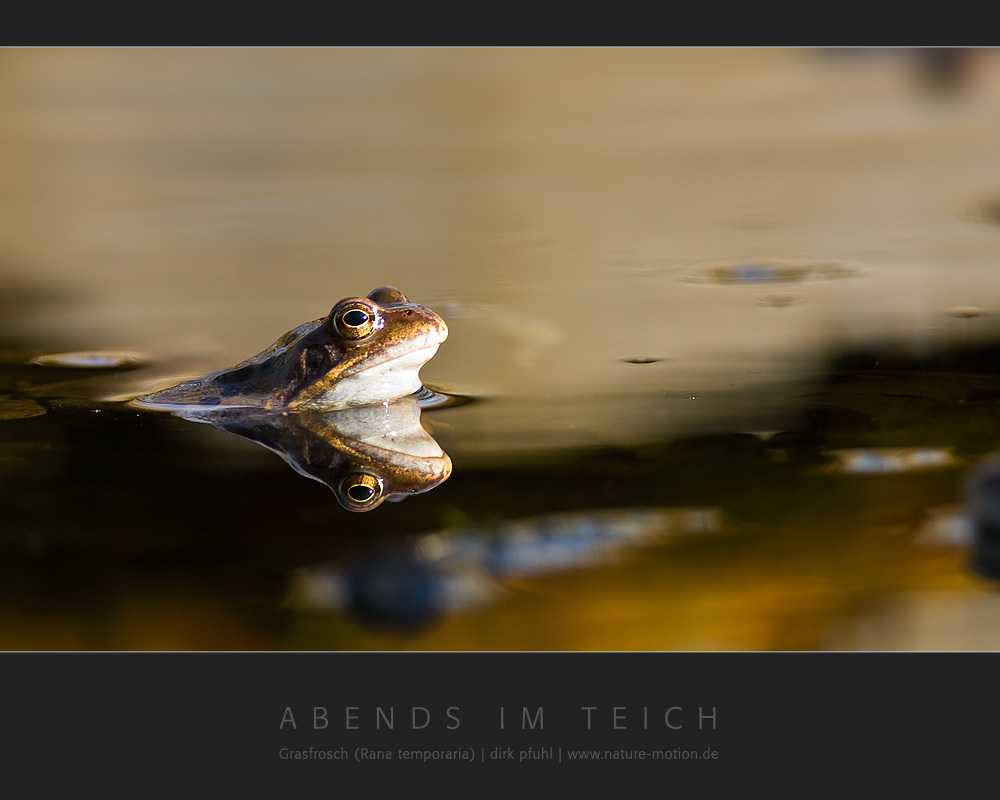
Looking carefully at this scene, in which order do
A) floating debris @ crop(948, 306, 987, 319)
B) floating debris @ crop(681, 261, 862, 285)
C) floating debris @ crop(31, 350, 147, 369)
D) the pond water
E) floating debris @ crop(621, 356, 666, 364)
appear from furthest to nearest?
floating debris @ crop(681, 261, 862, 285), floating debris @ crop(948, 306, 987, 319), floating debris @ crop(31, 350, 147, 369), floating debris @ crop(621, 356, 666, 364), the pond water

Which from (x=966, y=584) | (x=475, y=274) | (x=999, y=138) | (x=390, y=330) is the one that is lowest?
(x=966, y=584)

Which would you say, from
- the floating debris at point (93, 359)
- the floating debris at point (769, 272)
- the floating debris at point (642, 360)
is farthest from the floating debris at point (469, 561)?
the floating debris at point (769, 272)

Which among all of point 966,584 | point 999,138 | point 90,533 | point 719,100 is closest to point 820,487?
point 966,584

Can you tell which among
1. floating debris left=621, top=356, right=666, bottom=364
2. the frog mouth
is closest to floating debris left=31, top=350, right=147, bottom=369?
the frog mouth

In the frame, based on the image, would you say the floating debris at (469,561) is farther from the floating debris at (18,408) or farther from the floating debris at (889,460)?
the floating debris at (18,408)

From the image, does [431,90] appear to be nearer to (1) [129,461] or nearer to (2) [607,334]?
(2) [607,334]

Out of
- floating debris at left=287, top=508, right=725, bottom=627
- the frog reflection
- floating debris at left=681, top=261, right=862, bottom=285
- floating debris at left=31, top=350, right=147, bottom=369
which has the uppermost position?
floating debris at left=681, top=261, right=862, bottom=285

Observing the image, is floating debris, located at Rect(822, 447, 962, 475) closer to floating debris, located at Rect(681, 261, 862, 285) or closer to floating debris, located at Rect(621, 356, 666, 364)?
floating debris, located at Rect(621, 356, 666, 364)
